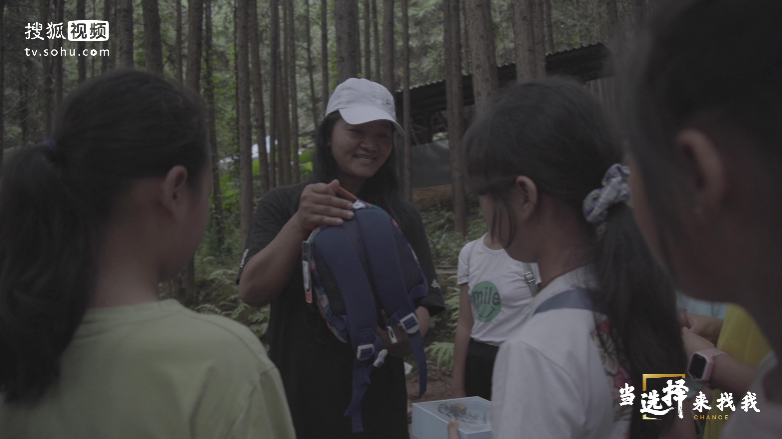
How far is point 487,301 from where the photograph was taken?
3170 mm

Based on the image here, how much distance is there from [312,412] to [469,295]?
133 cm

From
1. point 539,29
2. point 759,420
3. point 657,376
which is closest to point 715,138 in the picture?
point 759,420

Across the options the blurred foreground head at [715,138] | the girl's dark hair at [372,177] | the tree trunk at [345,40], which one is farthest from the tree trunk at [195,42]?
the blurred foreground head at [715,138]

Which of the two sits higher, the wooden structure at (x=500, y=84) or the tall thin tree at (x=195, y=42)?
the wooden structure at (x=500, y=84)

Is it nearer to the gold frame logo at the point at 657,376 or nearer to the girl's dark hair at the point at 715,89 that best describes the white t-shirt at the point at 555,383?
the gold frame logo at the point at 657,376

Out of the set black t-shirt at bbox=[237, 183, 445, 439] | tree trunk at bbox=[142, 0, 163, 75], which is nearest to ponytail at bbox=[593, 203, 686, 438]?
black t-shirt at bbox=[237, 183, 445, 439]

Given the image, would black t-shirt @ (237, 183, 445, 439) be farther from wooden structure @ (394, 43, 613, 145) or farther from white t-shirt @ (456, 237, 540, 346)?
wooden structure @ (394, 43, 613, 145)

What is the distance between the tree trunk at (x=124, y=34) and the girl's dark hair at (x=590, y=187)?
17.1 feet

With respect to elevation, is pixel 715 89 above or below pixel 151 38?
below

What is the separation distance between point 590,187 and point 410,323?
0.92 metres

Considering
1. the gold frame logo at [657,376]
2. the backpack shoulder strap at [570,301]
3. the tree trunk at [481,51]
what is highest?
the tree trunk at [481,51]

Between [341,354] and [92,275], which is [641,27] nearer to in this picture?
[92,275]

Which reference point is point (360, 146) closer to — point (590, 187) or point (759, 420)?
point (590, 187)

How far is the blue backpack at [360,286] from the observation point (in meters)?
2.04
